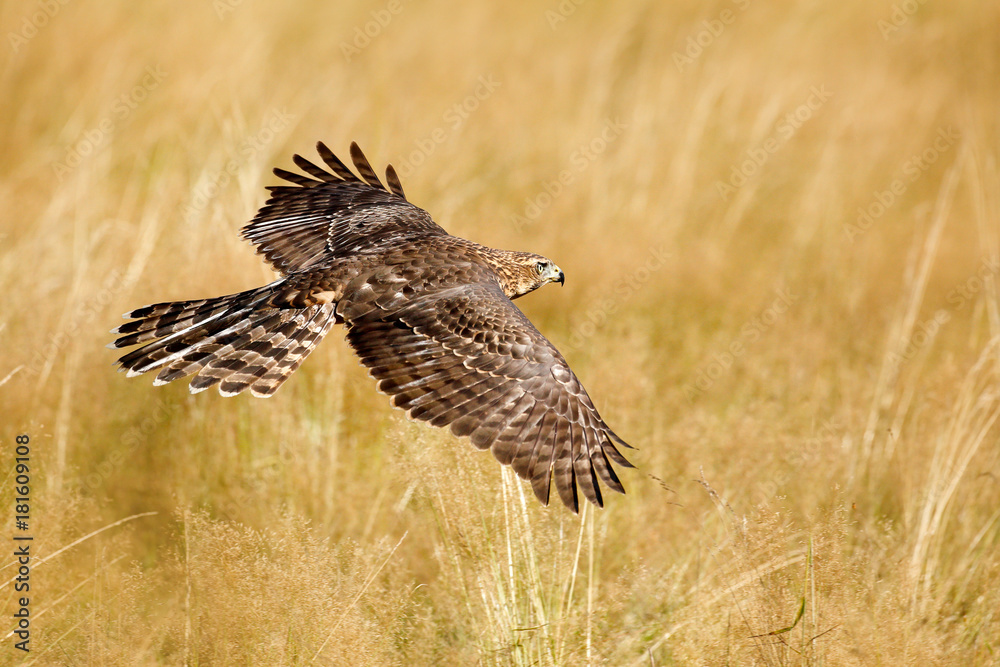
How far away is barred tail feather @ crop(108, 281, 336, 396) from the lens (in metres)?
4.84

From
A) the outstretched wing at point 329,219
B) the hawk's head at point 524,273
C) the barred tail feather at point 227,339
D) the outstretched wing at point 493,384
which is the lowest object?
the outstretched wing at point 493,384

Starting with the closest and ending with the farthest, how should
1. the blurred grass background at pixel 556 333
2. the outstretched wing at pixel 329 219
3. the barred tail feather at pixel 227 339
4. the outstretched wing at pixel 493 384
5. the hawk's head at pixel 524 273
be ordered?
the blurred grass background at pixel 556 333 < the outstretched wing at pixel 493 384 < the barred tail feather at pixel 227 339 < the hawk's head at pixel 524 273 < the outstretched wing at pixel 329 219

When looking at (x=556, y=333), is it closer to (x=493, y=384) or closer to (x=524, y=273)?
(x=524, y=273)

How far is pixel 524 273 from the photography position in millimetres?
5840

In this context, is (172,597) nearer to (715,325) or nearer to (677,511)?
(677,511)

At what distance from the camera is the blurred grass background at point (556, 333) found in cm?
392

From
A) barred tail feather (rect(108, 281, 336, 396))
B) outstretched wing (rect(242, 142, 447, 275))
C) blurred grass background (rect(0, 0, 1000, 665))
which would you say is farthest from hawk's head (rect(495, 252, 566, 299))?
barred tail feather (rect(108, 281, 336, 396))

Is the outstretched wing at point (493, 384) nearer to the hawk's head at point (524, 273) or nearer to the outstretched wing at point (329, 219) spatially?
the hawk's head at point (524, 273)

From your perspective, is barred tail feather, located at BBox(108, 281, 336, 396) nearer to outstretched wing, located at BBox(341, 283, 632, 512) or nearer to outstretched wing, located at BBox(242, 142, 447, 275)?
outstretched wing, located at BBox(341, 283, 632, 512)

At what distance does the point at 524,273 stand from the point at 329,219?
134 cm

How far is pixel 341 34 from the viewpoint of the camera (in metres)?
10.9

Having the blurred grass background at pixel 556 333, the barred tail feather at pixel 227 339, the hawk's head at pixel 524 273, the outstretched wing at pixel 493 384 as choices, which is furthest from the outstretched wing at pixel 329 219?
the outstretched wing at pixel 493 384

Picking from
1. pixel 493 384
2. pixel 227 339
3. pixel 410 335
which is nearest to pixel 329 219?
pixel 227 339

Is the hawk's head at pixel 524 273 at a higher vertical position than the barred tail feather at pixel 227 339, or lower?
higher
